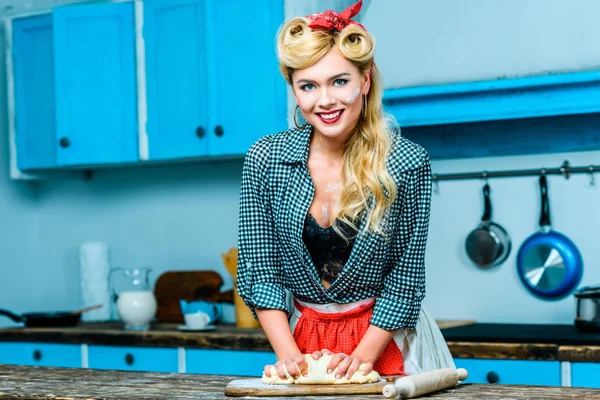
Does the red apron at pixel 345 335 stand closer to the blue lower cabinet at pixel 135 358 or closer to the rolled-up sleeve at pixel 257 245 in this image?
the rolled-up sleeve at pixel 257 245

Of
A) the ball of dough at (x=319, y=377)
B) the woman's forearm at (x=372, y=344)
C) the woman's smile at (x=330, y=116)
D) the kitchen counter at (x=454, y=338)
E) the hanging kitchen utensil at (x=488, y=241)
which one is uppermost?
the woman's smile at (x=330, y=116)

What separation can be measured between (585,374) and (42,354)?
2164 mm

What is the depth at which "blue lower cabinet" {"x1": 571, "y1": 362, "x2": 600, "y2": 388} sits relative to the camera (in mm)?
2764

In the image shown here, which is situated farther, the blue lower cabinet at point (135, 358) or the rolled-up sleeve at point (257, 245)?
the blue lower cabinet at point (135, 358)

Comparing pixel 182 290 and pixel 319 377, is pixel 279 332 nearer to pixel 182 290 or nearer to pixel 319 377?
pixel 319 377

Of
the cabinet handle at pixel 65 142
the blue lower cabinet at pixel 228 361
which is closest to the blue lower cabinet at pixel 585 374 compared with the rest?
the blue lower cabinet at pixel 228 361

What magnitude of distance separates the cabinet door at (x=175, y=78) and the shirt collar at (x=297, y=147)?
5.57 feet

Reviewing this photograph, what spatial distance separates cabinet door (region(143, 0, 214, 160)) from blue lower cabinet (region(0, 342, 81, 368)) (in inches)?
33.5

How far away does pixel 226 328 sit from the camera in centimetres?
362

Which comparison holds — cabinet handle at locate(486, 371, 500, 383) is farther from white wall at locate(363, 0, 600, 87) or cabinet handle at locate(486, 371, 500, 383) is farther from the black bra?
the black bra

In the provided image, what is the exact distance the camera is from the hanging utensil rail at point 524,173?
10.9 feet

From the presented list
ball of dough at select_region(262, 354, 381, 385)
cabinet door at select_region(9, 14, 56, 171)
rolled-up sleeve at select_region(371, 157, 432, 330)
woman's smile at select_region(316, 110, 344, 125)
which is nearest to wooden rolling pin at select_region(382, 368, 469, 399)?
ball of dough at select_region(262, 354, 381, 385)

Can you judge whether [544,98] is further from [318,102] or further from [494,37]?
[318,102]

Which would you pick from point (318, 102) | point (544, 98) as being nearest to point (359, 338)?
point (318, 102)
